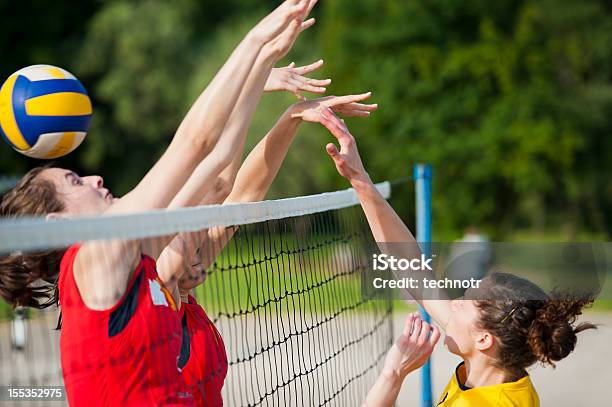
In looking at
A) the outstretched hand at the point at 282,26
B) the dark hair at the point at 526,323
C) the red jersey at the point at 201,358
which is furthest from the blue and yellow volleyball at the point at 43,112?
the dark hair at the point at 526,323

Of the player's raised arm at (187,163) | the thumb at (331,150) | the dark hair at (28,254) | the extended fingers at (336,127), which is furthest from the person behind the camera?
the extended fingers at (336,127)

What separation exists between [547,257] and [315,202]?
3.04 feet

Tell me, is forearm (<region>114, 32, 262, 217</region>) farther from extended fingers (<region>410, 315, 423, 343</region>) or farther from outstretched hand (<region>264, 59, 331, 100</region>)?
outstretched hand (<region>264, 59, 331, 100</region>)

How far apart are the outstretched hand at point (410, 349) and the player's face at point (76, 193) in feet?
2.90

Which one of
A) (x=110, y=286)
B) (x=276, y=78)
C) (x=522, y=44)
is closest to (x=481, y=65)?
(x=522, y=44)

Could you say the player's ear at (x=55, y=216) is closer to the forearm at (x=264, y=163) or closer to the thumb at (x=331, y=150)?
the thumb at (x=331, y=150)

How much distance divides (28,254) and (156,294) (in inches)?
13.3

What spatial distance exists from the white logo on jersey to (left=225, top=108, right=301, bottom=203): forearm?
1209 millimetres

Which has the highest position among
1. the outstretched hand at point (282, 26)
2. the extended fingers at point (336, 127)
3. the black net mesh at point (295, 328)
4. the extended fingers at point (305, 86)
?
the outstretched hand at point (282, 26)

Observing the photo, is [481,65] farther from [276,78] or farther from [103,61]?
[276,78]

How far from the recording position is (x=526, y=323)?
9.48ft

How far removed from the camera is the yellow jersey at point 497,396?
2.88 meters

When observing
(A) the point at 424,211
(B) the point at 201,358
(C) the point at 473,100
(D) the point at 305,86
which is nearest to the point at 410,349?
(B) the point at 201,358

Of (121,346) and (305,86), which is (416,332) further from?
(305,86)
